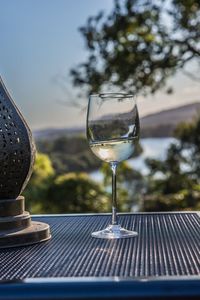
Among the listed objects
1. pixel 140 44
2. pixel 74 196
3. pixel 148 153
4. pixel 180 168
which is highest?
pixel 140 44

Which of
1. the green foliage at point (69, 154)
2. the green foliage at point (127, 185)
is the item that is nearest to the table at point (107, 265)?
the green foliage at point (69, 154)

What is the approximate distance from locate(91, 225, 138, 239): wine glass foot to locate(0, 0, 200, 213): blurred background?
339 cm

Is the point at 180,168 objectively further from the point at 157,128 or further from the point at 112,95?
the point at 112,95

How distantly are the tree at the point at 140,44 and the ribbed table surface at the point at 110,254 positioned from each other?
3.70 metres

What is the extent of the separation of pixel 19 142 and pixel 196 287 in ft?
1.69

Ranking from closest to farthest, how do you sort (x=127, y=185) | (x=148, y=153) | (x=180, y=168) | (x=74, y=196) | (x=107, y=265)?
1. (x=107, y=265)
2. (x=74, y=196)
3. (x=127, y=185)
4. (x=148, y=153)
5. (x=180, y=168)

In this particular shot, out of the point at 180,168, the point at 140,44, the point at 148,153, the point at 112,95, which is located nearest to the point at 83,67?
the point at 140,44

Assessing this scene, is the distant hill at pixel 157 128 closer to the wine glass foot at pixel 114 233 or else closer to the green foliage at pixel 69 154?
the green foliage at pixel 69 154

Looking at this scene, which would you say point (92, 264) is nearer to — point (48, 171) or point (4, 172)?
point (4, 172)

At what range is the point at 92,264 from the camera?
82 centimetres

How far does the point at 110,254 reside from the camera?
900 millimetres

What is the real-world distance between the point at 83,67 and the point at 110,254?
4252mm

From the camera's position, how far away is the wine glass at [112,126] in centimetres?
107

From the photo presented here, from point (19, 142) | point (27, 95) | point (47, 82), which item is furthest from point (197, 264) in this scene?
point (47, 82)
